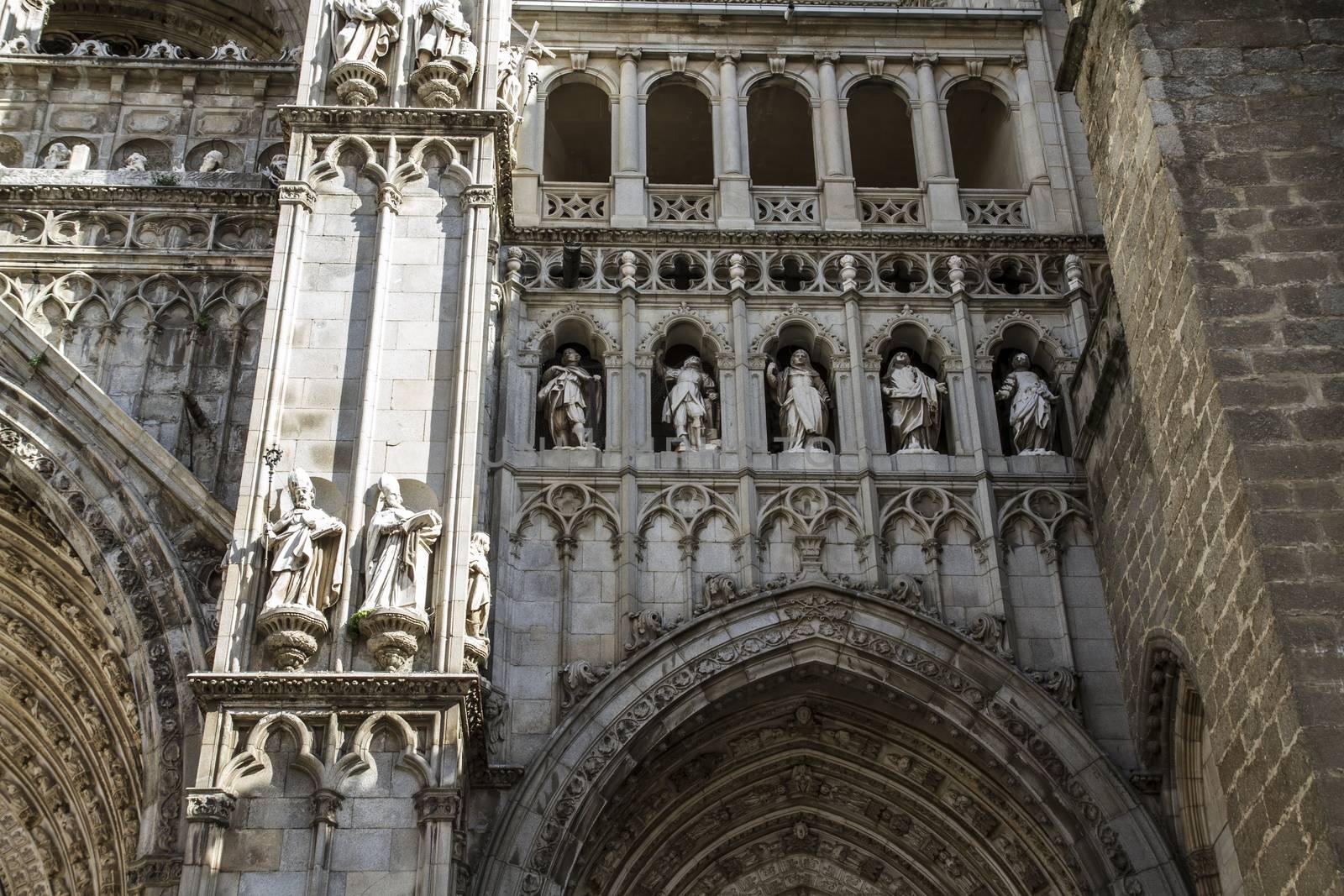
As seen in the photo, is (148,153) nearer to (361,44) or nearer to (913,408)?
(361,44)

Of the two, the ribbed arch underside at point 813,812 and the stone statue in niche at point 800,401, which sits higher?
the stone statue in niche at point 800,401

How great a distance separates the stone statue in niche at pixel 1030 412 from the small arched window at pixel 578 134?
5.53 meters

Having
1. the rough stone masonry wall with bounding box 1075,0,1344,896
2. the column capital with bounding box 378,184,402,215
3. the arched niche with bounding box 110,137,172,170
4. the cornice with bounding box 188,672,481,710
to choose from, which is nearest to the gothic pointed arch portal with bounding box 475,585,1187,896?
the rough stone masonry wall with bounding box 1075,0,1344,896

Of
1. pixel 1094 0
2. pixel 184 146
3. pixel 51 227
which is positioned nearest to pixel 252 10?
pixel 184 146

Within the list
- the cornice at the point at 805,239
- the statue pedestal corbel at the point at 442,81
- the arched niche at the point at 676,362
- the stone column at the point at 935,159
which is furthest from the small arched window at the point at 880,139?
the statue pedestal corbel at the point at 442,81

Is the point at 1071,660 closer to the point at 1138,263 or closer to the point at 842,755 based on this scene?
the point at 842,755

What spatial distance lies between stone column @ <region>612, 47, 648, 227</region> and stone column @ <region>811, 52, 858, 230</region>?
6.32ft

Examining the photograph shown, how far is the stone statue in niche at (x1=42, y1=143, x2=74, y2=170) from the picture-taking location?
17.5 m

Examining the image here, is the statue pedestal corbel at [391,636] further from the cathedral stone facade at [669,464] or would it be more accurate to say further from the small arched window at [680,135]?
the small arched window at [680,135]

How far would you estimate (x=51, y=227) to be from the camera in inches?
645

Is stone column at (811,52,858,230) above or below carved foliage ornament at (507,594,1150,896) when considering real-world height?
above

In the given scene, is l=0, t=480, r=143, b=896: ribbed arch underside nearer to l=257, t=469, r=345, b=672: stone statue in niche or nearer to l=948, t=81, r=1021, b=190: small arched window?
l=257, t=469, r=345, b=672: stone statue in niche

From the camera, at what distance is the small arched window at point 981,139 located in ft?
61.9

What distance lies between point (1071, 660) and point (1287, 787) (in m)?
4.76
